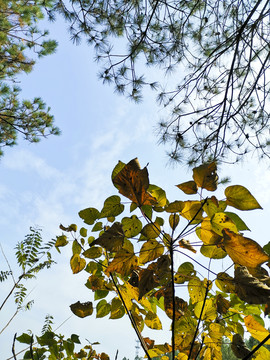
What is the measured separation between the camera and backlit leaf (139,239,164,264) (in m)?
0.58

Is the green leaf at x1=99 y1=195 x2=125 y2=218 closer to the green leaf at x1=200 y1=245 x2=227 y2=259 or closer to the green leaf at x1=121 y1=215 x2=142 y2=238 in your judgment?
the green leaf at x1=121 y1=215 x2=142 y2=238

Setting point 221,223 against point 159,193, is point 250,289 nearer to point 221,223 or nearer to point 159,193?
point 221,223

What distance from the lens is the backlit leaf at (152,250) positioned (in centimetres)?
58

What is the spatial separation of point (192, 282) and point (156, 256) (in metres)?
0.14

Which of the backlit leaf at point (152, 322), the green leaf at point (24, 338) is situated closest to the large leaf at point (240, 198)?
the backlit leaf at point (152, 322)

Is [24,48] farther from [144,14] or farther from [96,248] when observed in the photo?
[96,248]

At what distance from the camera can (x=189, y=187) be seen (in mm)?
561

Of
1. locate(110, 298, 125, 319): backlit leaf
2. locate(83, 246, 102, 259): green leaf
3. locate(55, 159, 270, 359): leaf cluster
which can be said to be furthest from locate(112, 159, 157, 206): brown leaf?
locate(110, 298, 125, 319): backlit leaf

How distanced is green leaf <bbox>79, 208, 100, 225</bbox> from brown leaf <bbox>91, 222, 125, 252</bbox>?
0.15 meters

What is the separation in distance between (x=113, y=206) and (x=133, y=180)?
5.3 inches

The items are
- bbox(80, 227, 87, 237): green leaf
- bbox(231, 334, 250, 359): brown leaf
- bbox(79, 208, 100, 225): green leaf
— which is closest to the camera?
bbox(231, 334, 250, 359): brown leaf

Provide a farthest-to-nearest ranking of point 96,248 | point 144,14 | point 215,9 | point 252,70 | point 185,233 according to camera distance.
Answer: point 144,14 < point 215,9 < point 252,70 < point 96,248 < point 185,233

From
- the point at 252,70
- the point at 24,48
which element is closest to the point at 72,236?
the point at 252,70

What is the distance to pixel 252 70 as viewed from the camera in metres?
2.64
